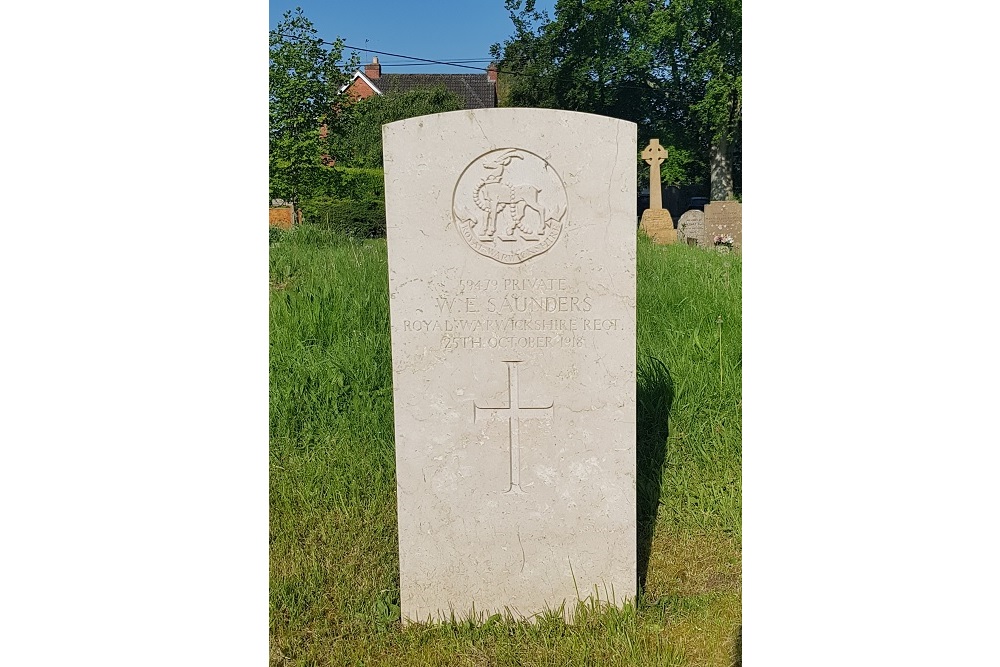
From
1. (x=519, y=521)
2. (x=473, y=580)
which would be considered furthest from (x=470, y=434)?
(x=473, y=580)

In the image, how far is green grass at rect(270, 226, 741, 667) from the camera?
2.98 meters

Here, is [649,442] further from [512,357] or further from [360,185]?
[360,185]

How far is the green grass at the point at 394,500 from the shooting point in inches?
117

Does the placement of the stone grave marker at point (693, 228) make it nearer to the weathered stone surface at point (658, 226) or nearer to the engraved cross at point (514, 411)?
the weathered stone surface at point (658, 226)

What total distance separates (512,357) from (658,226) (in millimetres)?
10423

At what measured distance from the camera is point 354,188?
12.2 metres

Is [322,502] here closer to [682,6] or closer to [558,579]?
[558,579]

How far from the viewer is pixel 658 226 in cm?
1289

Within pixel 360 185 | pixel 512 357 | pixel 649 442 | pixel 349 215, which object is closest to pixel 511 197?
pixel 512 357

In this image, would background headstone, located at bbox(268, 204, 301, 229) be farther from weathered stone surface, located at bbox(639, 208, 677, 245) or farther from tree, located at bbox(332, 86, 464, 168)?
weathered stone surface, located at bbox(639, 208, 677, 245)

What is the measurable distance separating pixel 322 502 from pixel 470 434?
4.36 feet

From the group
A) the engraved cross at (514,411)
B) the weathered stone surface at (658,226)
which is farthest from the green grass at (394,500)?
the weathered stone surface at (658,226)

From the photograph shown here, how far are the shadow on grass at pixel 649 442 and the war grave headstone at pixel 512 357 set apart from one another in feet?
2.22

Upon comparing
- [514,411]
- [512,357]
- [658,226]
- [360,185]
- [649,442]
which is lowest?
[649,442]
